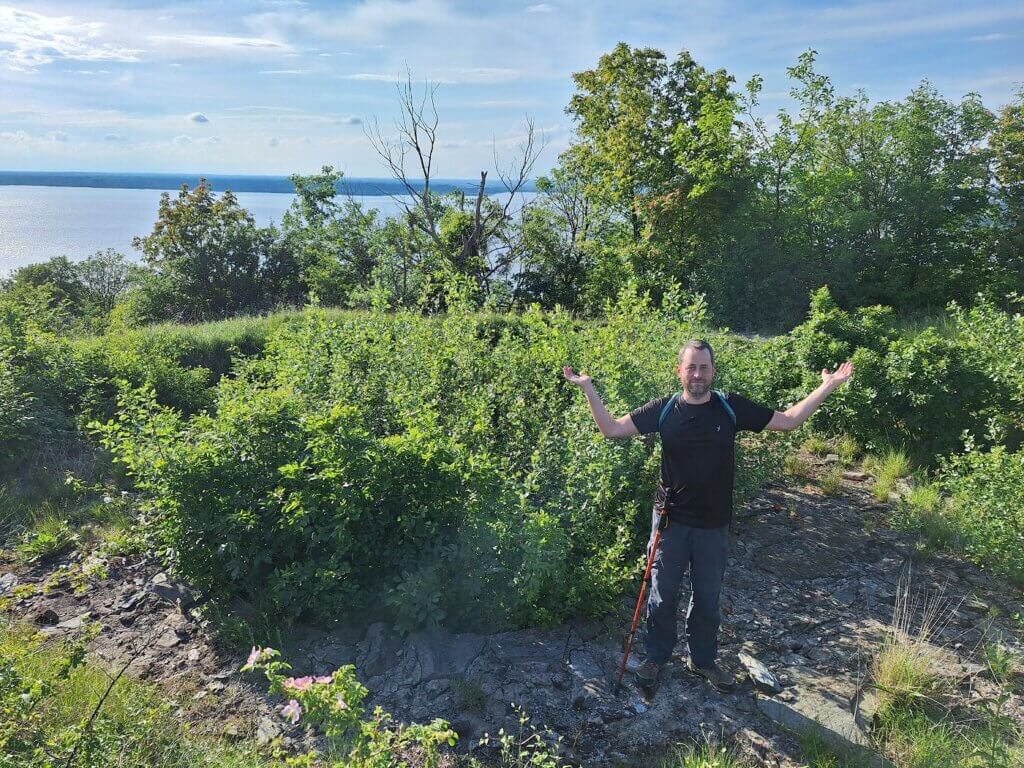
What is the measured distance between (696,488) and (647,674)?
1.08 metres

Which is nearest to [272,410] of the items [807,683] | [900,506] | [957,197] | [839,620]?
[807,683]

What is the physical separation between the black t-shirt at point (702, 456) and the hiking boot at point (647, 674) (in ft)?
2.78

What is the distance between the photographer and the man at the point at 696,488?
11.5 feet

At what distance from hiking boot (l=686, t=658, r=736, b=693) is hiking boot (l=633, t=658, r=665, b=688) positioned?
249 millimetres

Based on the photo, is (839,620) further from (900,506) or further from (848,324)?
(848,324)

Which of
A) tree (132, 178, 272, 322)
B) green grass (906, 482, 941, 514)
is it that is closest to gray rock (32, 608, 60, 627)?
green grass (906, 482, 941, 514)

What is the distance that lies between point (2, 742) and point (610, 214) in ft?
70.5

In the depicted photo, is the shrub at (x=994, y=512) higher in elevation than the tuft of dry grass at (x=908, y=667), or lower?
higher

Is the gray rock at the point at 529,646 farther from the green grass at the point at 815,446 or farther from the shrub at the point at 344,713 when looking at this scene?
the green grass at the point at 815,446

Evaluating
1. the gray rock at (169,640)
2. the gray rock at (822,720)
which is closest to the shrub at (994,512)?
the gray rock at (822,720)

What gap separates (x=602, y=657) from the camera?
13.0 ft

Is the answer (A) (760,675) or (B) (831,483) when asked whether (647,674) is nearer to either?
(A) (760,675)

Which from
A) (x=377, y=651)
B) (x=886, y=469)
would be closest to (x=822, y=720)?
(x=377, y=651)

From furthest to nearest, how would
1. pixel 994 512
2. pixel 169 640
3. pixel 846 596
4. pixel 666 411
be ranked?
pixel 994 512
pixel 846 596
pixel 169 640
pixel 666 411
